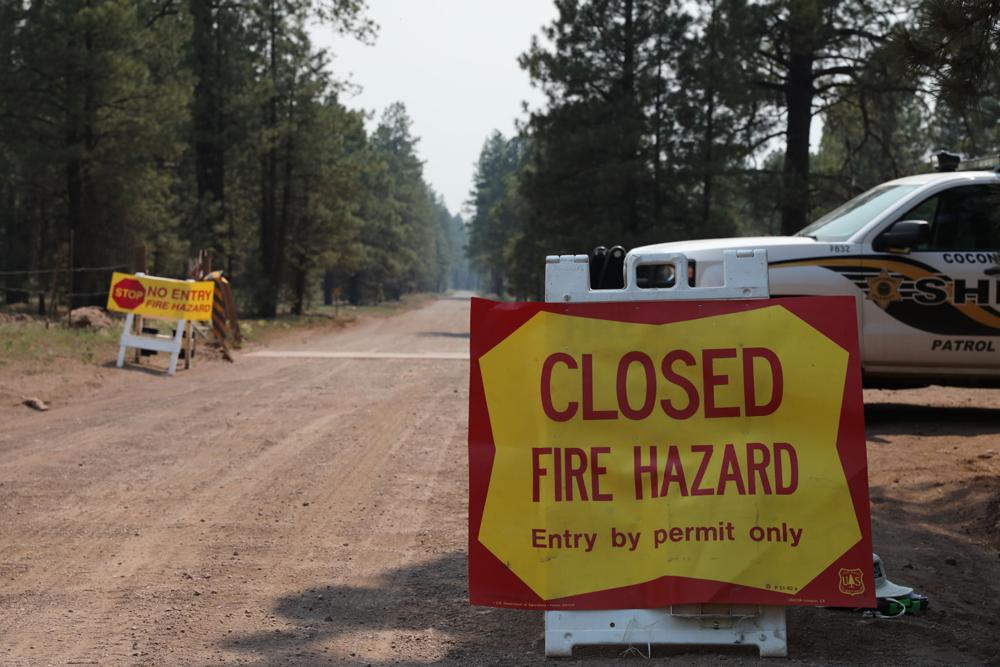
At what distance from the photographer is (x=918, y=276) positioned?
9.84 metres

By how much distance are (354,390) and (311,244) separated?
3148cm

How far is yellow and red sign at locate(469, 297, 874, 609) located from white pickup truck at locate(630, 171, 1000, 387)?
17.1 feet

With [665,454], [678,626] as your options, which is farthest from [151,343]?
[678,626]

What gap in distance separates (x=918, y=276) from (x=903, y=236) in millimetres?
494

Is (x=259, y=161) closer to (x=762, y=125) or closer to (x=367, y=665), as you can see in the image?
(x=762, y=125)

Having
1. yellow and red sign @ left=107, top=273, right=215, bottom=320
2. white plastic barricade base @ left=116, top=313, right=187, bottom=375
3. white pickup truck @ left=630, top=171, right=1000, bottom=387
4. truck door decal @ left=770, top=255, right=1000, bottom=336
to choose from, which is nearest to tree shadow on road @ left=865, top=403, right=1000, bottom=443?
white pickup truck @ left=630, top=171, right=1000, bottom=387

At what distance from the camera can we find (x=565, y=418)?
4473mm

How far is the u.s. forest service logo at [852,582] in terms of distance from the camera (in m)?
4.30

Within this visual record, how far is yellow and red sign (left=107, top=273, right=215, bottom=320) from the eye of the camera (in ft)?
55.7

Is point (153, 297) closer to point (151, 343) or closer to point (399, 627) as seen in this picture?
point (151, 343)

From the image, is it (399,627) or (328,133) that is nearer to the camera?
(399,627)

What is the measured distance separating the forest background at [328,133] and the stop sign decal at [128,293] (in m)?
7.11

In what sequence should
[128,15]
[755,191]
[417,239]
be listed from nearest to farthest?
[755,191] → [128,15] → [417,239]

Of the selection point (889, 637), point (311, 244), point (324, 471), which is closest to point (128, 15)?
point (311, 244)
